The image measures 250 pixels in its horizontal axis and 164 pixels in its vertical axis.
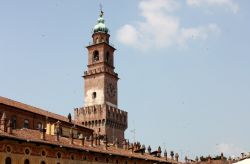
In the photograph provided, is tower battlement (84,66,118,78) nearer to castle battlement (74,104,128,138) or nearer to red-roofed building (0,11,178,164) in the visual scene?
red-roofed building (0,11,178,164)

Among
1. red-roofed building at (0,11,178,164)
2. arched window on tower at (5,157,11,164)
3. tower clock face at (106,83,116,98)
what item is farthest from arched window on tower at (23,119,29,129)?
tower clock face at (106,83,116,98)

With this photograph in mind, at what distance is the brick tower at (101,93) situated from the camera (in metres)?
70.0

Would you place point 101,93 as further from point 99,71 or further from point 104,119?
point 104,119

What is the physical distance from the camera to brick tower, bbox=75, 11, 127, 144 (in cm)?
7000

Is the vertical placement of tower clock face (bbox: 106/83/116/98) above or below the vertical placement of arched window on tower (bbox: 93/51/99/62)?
below

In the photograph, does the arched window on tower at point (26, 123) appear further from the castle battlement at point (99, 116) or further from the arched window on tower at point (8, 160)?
the castle battlement at point (99, 116)

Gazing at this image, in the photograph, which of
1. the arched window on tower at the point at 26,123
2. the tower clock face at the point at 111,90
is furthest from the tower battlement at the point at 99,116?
the arched window on tower at the point at 26,123

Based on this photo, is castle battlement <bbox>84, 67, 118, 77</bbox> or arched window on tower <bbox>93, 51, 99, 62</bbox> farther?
arched window on tower <bbox>93, 51, 99, 62</bbox>

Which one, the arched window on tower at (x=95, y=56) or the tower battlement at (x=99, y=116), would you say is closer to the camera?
the tower battlement at (x=99, y=116)

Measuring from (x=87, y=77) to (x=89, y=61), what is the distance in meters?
3.02

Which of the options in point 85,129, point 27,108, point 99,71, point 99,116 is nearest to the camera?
point 27,108

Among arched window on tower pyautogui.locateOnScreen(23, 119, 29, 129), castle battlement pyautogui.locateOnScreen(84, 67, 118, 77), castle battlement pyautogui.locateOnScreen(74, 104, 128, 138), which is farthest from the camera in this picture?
castle battlement pyautogui.locateOnScreen(84, 67, 118, 77)

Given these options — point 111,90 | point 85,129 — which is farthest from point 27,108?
point 111,90

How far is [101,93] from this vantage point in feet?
233
